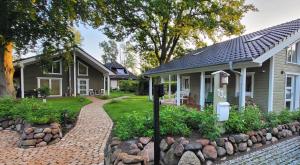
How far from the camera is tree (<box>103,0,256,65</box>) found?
59.6 ft

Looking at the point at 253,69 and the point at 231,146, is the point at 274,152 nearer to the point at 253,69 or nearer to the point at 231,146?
the point at 231,146

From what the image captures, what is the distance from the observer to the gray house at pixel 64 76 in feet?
59.4

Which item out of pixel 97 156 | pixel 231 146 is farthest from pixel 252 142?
pixel 97 156

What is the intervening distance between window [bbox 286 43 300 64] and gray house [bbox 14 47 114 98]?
1458cm

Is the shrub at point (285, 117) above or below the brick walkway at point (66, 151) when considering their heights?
above

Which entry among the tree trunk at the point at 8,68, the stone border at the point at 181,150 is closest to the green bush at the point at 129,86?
the tree trunk at the point at 8,68

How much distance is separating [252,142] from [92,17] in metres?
10.0

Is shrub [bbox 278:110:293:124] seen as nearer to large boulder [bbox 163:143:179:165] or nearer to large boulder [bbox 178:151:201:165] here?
large boulder [bbox 178:151:201:165]

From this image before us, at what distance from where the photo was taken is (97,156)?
15.0ft

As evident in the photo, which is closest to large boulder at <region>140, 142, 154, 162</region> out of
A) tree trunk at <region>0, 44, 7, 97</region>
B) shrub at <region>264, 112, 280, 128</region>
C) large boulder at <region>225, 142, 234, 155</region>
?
Answer: large boulder at <region>225, 142, 234, 155</region>

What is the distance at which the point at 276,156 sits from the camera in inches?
187

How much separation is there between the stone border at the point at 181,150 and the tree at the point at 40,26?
7.44m

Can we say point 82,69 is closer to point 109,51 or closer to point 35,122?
point 35,122

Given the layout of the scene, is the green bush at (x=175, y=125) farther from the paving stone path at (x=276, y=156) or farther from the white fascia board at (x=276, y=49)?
the white fascia board at (x=276, y=49)
